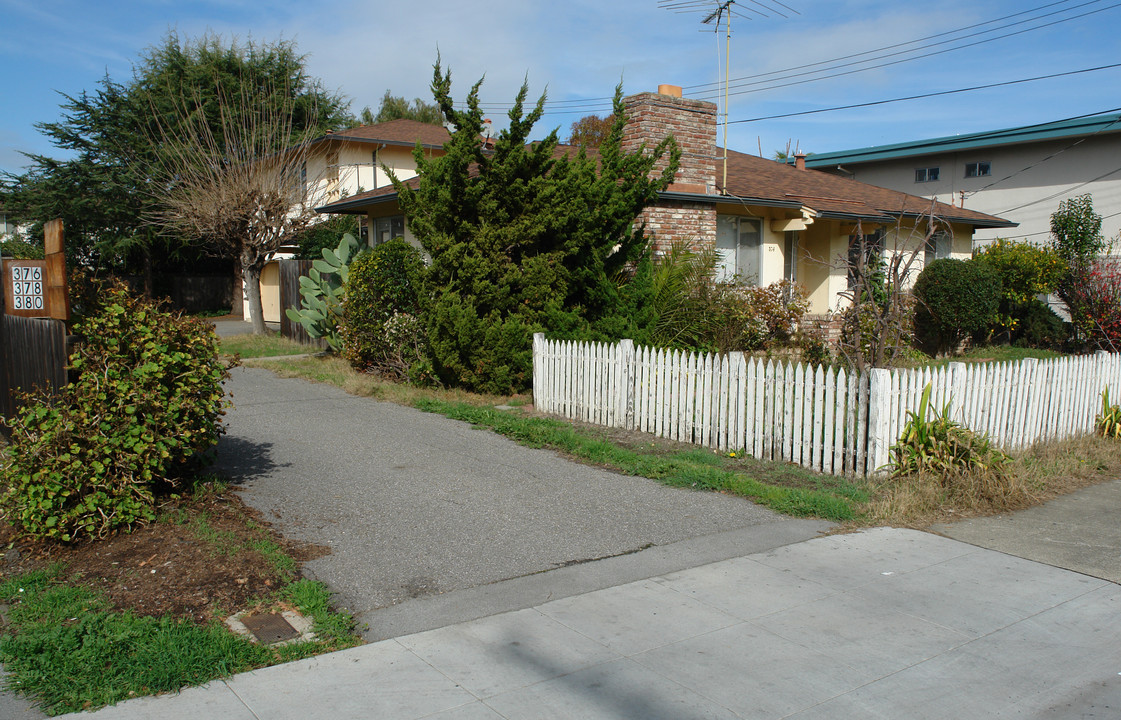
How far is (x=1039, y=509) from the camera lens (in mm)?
7281

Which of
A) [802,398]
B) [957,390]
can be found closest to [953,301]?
[957,390]

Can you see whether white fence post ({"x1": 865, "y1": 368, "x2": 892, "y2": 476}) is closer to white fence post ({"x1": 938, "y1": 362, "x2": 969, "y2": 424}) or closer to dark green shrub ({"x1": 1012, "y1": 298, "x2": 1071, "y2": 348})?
white fence post ({"x1": 938, "y1": 362, "x2": 969, "y2": 424})

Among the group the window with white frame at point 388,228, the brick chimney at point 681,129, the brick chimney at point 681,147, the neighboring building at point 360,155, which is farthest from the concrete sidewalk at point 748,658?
the neighboring building at point 360,155

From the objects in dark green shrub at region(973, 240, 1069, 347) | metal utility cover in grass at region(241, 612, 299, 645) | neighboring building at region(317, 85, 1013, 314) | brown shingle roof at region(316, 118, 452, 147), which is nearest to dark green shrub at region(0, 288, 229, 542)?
metal utility cover in grass at region(241, 612, 299, 645)

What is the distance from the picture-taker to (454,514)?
6.79 meters

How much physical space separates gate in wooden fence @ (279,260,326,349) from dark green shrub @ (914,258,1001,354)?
1373 centimetres

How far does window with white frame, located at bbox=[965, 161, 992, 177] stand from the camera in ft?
85.0

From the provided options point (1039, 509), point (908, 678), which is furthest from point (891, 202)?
point (908, 678)

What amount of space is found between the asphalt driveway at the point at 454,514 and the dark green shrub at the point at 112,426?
1.06 meters

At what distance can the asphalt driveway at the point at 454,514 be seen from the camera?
5.47 meters

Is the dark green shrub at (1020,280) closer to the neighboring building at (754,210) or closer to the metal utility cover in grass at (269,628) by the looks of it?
the neighboring building at (754,210)

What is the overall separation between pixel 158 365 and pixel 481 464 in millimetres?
3382

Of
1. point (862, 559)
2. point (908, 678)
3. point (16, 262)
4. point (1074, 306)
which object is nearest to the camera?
point (908, 678)

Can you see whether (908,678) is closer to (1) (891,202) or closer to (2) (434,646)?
(2) (434,646)
